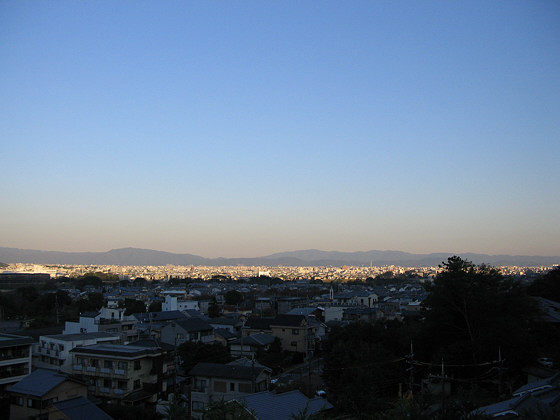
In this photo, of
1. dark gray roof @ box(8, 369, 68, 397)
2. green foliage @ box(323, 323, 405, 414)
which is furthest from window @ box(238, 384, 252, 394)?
dark gray roof @ box(8, 369, 68, 397)

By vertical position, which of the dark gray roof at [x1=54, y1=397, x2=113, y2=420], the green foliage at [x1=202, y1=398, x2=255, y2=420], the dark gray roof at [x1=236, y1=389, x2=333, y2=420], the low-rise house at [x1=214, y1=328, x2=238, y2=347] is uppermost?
the green foliage at [x1=202, y1=398, x2=255, y2=420]

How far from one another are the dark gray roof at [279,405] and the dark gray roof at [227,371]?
2548mm

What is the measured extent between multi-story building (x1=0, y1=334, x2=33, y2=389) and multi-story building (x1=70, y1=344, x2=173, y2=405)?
1199 mm

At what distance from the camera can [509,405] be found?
21.0ft

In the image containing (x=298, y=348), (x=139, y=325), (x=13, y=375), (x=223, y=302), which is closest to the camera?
(x=13, y=375)

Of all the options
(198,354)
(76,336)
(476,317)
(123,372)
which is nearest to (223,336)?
(198,354)

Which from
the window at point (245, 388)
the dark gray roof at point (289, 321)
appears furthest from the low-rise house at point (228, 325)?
the window at point (245, 388)

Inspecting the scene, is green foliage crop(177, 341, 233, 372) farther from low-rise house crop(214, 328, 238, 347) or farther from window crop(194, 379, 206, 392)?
low-rise house crop(214, 328, 238, 347)

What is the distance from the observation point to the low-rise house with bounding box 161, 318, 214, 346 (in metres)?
17.3

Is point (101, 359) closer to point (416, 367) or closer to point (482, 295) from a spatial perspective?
point (416, 367)

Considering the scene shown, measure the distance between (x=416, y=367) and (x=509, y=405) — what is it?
619cm

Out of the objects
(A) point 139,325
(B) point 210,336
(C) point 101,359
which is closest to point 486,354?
(C) point 101,359

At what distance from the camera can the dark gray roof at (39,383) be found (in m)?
9.52

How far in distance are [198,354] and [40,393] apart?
530 cm
